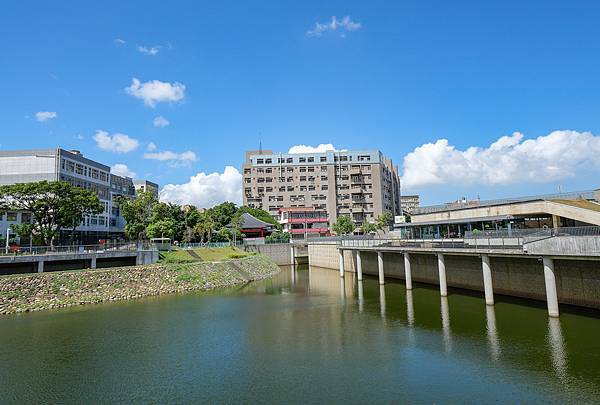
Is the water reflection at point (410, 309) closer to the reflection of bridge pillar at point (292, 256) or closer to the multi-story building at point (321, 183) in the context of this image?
the reflection of bridge pillar at point (292, 256)

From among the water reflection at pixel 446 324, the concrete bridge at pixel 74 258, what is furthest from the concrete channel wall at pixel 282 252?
the water reflection at pixel 446 324

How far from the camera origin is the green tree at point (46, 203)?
172ft

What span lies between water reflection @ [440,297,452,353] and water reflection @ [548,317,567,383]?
539 cm

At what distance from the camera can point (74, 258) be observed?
157ft

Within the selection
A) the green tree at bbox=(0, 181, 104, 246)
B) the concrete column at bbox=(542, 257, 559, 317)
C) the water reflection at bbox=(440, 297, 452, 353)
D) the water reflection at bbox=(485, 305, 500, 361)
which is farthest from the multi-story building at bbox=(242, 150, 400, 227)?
the concrete column at bbox=(542, 257, 559, 317)

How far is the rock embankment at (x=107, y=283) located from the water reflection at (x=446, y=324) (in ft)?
102

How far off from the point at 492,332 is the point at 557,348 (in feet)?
14.5

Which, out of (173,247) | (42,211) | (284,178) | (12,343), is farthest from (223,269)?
(284,178)

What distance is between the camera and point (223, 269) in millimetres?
59406

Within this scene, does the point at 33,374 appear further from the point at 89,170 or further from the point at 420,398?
the point at 89,170

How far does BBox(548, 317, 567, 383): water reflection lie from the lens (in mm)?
18714

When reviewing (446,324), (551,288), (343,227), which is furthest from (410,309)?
(343,227)

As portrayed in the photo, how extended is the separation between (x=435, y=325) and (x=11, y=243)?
64828mm

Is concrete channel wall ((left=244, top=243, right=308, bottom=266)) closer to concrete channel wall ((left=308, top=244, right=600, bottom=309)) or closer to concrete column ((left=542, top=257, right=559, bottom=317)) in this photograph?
concrete channel wall ((left=308, top=244, right=600, bottom=309))
